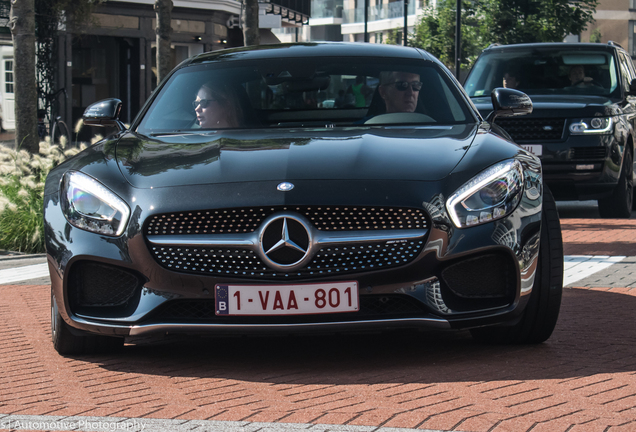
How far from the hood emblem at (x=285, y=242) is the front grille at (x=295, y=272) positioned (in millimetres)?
43

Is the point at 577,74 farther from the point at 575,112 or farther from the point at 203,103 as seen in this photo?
the point at 203,103

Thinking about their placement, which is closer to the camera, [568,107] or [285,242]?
[285,242]

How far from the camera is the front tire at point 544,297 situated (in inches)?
178

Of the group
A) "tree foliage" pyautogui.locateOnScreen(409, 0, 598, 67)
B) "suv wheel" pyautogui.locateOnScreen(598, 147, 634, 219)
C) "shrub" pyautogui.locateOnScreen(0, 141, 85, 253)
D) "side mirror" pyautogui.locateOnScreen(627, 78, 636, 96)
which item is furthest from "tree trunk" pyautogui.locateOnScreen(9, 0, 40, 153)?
"tree foliage" pyautogui.locateOnScreen(409, 0, 598, 67)

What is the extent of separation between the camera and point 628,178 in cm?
1170

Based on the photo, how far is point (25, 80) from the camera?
1167 cm

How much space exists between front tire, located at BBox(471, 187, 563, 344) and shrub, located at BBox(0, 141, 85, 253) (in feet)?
19.4

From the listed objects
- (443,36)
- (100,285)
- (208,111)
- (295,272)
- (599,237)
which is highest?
(443,36)

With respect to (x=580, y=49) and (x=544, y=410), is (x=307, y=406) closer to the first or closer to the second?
(x=544, y=410)

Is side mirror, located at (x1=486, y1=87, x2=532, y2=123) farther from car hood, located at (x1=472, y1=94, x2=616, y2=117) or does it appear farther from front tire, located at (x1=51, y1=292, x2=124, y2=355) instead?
car hood, located at (x1=472, y1=94, x2=616, y2=117)

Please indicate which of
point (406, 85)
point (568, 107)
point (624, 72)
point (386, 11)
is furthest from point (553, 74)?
point (386, 11)

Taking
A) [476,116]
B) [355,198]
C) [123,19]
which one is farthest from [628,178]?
[123,19]

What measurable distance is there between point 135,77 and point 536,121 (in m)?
22.3

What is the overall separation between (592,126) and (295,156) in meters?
7.48
